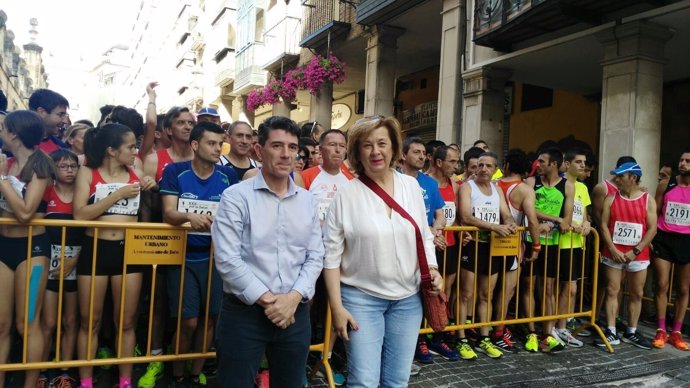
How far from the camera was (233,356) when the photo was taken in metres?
2.54

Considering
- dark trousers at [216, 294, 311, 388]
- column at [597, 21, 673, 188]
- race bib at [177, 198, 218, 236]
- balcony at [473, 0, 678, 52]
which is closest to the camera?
dark trousers at [216, 294, 311, 388]

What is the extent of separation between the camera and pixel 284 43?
1736 cm

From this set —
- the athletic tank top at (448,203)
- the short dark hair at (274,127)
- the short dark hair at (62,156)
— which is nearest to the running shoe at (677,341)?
the athletic tank top at (448,203)

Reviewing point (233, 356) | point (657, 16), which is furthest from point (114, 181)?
point (657, 16)

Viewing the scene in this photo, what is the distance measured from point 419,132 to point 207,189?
12.9 m

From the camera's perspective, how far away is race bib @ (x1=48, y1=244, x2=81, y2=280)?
3.52m

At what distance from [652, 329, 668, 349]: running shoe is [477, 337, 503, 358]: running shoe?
191 centimetres

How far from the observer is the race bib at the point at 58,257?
11.6 feet

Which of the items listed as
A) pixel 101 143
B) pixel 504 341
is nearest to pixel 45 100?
pixel 101 143

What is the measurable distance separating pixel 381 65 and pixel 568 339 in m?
9.01

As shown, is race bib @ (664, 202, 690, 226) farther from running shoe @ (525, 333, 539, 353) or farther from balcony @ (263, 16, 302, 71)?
balcony @ (263, 16, 302, 71)

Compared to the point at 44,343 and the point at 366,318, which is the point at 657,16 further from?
the point at 44,343

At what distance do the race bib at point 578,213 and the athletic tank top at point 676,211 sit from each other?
1.09 meters

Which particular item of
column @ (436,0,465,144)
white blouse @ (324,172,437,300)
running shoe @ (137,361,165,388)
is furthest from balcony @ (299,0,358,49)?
white blouse @ (324,172,437,300)
